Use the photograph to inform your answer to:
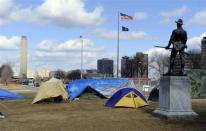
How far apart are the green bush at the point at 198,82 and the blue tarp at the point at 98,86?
4.85 m

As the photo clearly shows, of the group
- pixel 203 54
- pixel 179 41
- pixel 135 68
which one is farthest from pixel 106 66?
pixel 179 41

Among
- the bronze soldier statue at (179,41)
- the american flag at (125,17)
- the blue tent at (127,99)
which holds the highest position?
the american flag at (125,17)

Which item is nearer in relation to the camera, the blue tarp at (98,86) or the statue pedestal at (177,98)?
the statue pedestal at (177,98)

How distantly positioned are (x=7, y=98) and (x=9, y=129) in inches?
867

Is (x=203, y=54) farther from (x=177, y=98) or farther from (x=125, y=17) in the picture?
(x=177, y=98)

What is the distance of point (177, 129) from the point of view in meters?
15.9

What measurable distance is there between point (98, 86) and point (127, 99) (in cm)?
1139

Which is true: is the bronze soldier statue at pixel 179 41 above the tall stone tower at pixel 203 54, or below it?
below

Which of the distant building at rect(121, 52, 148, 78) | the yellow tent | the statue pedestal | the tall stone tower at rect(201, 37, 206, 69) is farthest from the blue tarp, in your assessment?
the distant building at rect(121, 52, 148, 78)

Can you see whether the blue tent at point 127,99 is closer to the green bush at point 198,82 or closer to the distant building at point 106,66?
the green bush at point 198,82

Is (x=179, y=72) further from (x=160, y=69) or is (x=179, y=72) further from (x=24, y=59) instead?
(x=24, y=59)

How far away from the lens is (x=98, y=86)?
3712 cm

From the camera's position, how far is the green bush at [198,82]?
3522cm

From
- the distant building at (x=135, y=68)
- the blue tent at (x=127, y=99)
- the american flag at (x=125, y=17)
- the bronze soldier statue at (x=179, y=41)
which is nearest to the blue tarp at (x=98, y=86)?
the blue tent at (x=127, y=99)
